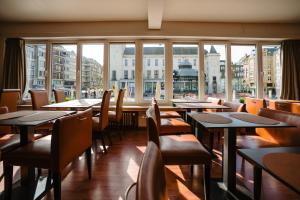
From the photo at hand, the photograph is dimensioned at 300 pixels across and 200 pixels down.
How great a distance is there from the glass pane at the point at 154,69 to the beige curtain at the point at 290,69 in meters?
2.83

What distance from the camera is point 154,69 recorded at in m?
4.50

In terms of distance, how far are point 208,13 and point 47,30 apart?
11.9 ft

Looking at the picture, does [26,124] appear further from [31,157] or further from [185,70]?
[185,70]

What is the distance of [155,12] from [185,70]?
1741mm

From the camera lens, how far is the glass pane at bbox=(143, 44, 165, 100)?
4488 millimetres

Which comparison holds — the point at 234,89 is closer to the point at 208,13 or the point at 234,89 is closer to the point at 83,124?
the point at 208,13

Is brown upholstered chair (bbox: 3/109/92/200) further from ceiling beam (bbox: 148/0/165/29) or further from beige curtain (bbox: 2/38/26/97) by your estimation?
beige curtain (bbox: 2/38/26/97)

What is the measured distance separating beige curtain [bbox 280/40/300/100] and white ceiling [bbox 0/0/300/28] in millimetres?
589

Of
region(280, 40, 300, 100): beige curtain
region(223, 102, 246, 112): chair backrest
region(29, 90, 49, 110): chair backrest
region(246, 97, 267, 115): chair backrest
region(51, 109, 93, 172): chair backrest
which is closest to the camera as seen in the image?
region(51, 109, 93, 172): chair backrest

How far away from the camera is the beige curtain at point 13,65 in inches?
166

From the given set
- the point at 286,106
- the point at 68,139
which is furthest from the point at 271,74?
the point at 68,139

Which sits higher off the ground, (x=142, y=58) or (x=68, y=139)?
(x=142, y=58)

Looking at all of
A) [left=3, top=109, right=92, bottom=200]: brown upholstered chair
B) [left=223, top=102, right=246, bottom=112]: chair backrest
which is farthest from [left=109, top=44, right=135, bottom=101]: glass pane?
[left=3, top=109, right=92, bottom=200]: brown upholstered chair

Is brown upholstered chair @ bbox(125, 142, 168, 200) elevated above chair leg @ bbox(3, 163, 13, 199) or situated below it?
above
